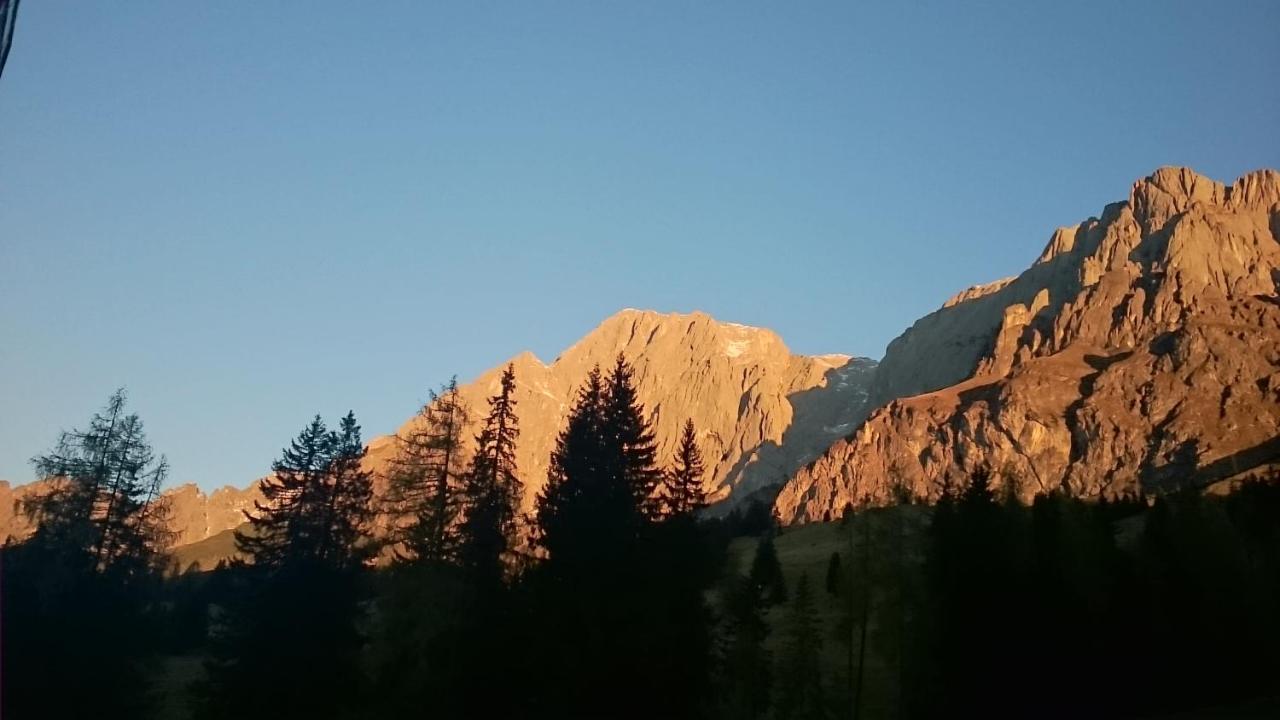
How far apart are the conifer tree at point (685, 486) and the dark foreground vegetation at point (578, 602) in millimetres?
170

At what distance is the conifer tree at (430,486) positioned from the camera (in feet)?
143

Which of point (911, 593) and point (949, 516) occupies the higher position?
point (949, 516)

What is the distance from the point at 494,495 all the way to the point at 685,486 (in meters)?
12.7

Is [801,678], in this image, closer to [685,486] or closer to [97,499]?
[685,486]

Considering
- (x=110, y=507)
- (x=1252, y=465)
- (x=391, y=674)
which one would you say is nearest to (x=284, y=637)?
(x=391, y=674)

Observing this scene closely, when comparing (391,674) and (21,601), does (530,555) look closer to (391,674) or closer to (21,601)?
(391,674)

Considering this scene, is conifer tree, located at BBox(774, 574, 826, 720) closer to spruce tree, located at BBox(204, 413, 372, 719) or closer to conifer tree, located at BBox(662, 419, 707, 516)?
conifer tree, located at BBox(662, 419, 707, 516)

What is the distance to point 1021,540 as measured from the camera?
5581cm

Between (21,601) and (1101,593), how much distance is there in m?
46.9

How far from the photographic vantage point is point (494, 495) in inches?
1754

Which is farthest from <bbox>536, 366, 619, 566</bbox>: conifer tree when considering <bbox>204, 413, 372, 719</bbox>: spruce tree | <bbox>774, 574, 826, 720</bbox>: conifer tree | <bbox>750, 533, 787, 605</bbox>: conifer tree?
<bbox>750, 533, 787, 605</bbox>: conifer tree

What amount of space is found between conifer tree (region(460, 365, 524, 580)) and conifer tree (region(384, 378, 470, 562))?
0.65 metres

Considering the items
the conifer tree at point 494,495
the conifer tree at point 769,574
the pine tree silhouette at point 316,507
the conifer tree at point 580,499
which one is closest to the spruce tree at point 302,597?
the pine tree silhouette at point 316,507

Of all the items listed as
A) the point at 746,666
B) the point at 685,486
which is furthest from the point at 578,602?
the point at 685,486
